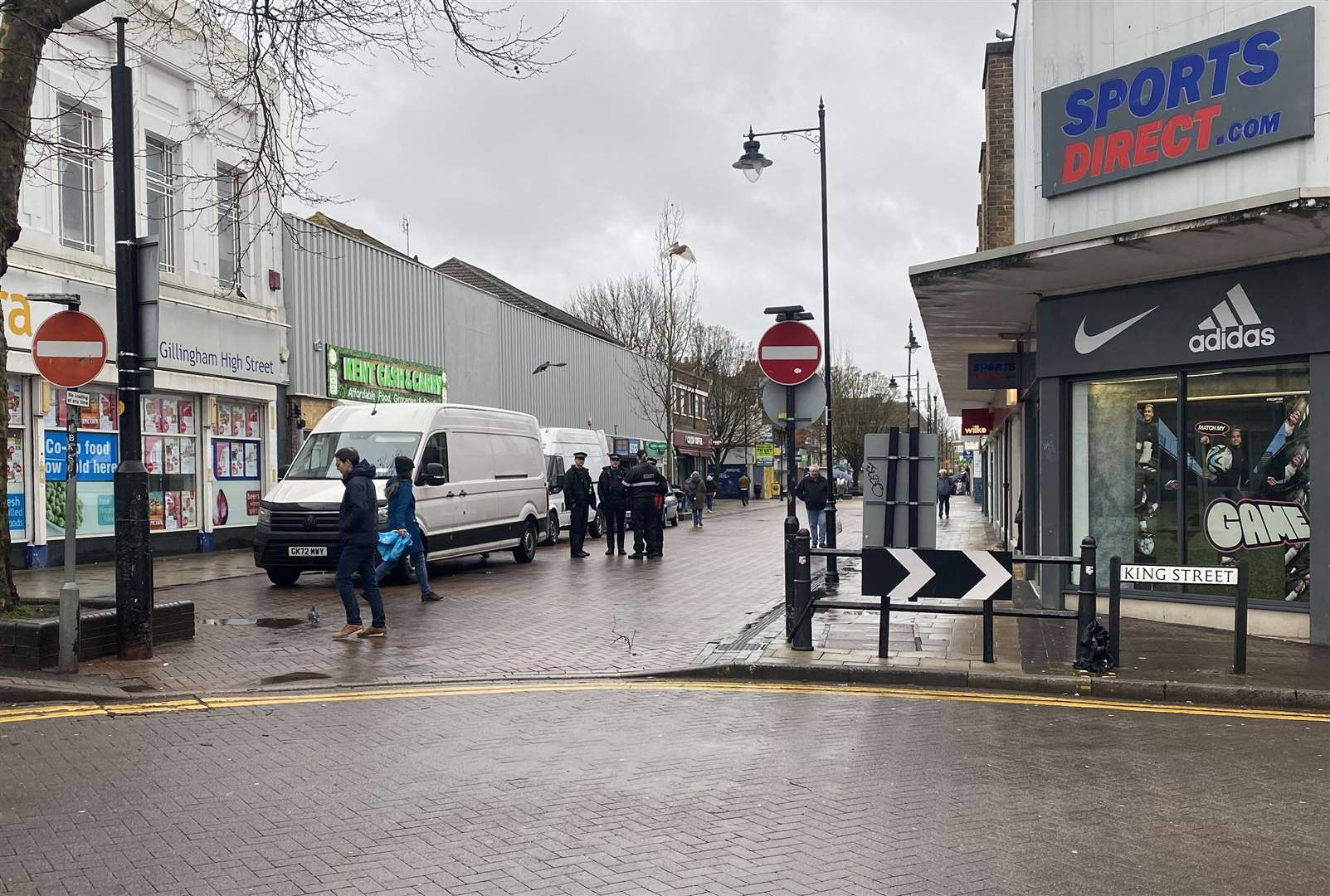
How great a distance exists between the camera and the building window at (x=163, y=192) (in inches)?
812

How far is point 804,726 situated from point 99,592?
1002cm

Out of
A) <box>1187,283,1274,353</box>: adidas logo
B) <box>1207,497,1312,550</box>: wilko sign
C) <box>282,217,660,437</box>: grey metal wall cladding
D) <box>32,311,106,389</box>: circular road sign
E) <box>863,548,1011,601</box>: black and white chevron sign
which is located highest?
<box>282,217,660,437</box>: grey metal wall cladding

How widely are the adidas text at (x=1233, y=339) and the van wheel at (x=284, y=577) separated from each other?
11.2 m

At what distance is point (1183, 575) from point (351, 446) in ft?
36.8

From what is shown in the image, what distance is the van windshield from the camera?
15.8 m

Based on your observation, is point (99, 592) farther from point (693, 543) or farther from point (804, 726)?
point (693, 543)

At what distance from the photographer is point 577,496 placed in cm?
1980

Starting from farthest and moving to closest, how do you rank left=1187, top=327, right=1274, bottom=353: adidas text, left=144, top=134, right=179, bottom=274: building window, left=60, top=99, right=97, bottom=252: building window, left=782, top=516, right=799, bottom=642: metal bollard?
1. left=144, top=134, right=179, bottom=274: building window
2. left=60, top=99, right=97, bottom=252: building window
3. left=1187, top=327, right=1274, bottom=353: adidas text
4. left=782, top=516, right=799, bottom=642: metal bollard

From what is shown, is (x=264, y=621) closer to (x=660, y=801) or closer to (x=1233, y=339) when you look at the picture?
(x=660, y=801)

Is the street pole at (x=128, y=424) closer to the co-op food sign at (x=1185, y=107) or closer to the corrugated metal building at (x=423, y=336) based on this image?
the corrugated metal building at (x=423, y=336)

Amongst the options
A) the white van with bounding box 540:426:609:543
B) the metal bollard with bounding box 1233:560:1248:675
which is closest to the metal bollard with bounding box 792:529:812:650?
the metal bollard with bounding box 1233:560:1248:675

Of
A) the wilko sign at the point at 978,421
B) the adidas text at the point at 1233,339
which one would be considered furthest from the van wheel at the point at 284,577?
the wilko sign at the point at 978,421

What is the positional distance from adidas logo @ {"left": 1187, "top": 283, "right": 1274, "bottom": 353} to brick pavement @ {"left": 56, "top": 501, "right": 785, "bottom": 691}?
5.47 meters

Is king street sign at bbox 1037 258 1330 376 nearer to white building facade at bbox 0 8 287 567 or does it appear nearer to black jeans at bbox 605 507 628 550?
black jeans at bbox 605 507 628 550
